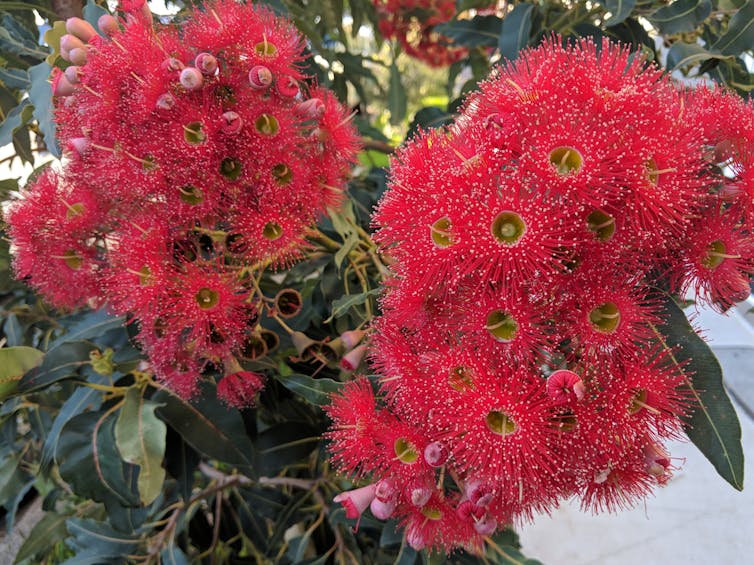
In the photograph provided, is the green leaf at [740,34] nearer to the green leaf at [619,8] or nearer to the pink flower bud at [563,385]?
the green leaf at [619,8]

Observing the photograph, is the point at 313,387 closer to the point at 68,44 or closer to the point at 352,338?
the point at 352,338

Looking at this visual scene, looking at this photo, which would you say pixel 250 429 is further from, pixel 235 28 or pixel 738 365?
pixel 738 365

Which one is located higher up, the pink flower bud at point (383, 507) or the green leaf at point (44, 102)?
the green leaf at point (44, 102)

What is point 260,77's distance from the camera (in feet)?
1.75

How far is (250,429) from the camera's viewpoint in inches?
29.0

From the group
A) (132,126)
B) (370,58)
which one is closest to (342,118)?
(132,126)

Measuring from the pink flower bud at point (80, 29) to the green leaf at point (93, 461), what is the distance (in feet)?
1.32

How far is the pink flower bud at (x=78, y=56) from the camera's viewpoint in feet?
1.85

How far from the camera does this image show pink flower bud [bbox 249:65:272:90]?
53 cm

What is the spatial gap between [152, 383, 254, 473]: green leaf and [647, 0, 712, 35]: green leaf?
68 centimetres

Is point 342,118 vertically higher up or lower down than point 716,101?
lower down

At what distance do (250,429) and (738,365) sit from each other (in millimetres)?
1324

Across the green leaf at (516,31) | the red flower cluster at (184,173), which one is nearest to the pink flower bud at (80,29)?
the red flower cluster at (184,173)

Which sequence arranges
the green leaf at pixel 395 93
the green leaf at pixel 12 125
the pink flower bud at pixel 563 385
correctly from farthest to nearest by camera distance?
the green leaf at pixel 395 93 → the green leaf at pixel 12 125 → the pink flower bud at pixel 563 385
